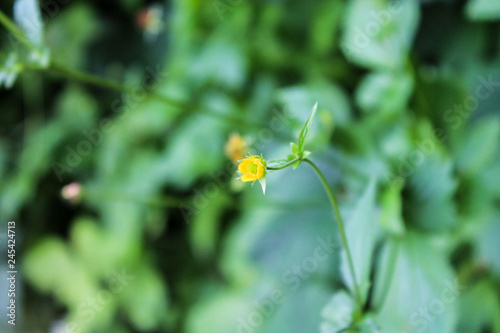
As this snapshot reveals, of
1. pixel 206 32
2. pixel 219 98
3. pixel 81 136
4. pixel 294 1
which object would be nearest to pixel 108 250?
pixel 81 136

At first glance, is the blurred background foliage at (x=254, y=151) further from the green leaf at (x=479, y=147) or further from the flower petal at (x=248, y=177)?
the flower petal at (x=248, y=177)

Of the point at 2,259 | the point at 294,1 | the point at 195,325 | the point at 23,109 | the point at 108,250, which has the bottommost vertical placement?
the point at 195,325

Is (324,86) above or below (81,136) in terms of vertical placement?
below

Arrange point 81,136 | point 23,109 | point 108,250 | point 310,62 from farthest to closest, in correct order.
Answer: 1. point 23,109
2. point 81,136
3. point 108,250
4. point 310,62

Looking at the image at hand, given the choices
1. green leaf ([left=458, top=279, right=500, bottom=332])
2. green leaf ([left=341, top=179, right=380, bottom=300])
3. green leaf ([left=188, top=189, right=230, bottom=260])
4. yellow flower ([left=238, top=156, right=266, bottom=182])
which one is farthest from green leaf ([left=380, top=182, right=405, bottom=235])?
green leaf ([left=188, top=189, right=230, bottom=260])

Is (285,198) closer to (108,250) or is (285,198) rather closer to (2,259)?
(108,250)

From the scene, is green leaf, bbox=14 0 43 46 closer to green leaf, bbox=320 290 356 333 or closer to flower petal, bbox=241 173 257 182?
flower petal, bbox=241 173 257 182
